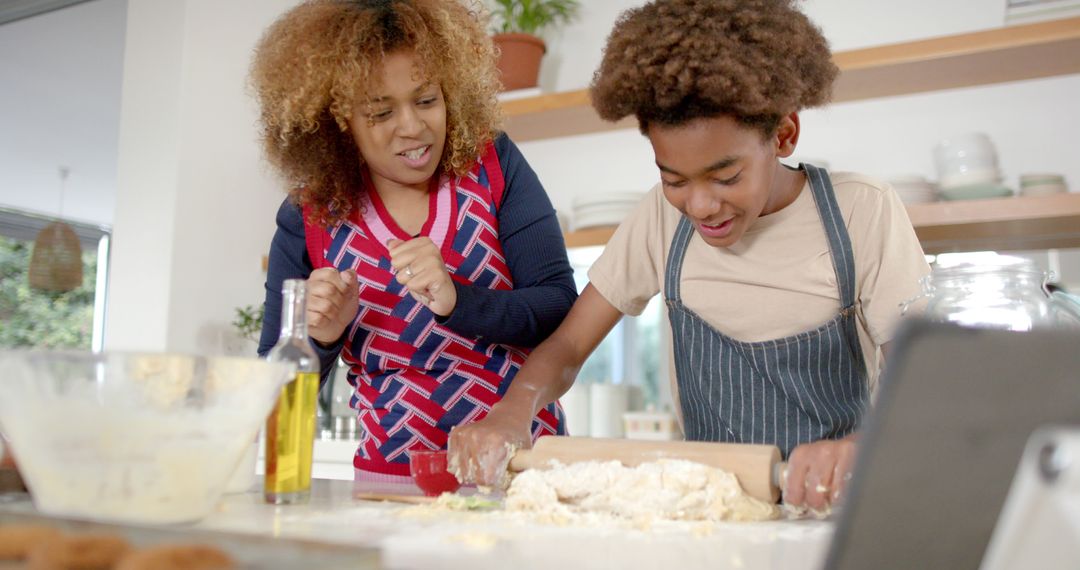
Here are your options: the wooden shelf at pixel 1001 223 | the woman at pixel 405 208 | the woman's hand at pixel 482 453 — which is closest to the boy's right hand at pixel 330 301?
the woman at pixel 405 208

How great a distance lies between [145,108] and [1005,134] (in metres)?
2.37

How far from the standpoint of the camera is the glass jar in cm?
98

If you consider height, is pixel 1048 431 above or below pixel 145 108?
below

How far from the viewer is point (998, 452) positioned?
0.48m

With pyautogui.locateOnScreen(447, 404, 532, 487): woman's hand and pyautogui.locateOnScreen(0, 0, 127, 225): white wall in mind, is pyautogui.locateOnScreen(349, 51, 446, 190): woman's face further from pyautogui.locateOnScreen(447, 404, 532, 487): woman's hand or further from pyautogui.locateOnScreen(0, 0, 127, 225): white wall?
pyautogui.locateOnScreen(0, 0, 127, 225): white wall

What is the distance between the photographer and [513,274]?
4.76ft

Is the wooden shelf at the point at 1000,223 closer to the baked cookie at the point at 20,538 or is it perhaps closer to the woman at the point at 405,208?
the woman at the point at 405,208

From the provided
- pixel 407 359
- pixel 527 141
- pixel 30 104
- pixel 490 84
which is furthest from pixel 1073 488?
pixel 30 104

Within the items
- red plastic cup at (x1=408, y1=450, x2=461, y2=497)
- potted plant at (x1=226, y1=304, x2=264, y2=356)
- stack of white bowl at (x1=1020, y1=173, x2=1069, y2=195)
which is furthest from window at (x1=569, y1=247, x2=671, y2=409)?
red plastic cup at (x1=408, y1=450, x2=461, y2=497)

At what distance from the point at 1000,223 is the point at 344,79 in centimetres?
155

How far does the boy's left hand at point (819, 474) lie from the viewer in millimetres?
799

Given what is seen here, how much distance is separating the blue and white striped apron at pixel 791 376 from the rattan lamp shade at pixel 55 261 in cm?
386

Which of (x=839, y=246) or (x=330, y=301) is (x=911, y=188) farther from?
(x=330, y=301)

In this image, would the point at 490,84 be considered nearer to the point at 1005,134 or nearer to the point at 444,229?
the point at 444,229
